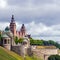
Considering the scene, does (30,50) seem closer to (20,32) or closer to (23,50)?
(23,50)

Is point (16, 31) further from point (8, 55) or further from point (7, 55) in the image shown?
point (7, 55)

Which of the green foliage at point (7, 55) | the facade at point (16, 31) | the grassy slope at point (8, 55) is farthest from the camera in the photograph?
the facade at point (16, 31)

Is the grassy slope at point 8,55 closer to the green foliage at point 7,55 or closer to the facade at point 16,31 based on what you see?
the green foliage at point 7,55

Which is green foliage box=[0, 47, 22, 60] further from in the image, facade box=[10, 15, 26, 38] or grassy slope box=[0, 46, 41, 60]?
facade box=[10, 15, 26, 38]

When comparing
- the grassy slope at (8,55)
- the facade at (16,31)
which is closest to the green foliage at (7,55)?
the grassy slope at (8,55)

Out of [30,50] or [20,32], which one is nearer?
[30,50]

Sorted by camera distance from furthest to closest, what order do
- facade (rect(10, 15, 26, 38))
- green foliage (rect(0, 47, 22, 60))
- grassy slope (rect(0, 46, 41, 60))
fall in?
facade (rect(10, 15, 26, 38))
grassy slope (rect(0, 46, 41, 60))
green foliage (rect(0, 47, 22, 60))

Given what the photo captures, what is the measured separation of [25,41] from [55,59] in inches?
434

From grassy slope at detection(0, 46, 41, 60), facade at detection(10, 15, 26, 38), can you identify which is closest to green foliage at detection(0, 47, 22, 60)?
grassy slope at detection(0, 46, 41, 60)

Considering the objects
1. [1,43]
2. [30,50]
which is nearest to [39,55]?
[30,50]

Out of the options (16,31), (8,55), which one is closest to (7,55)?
(8,55)

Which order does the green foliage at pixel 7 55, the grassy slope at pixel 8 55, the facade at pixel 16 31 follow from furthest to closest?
the facade at pixel 16 31, the grassy slope at pixel 8 55, the green foliage at pixel 7 55

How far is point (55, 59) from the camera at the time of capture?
388 ft

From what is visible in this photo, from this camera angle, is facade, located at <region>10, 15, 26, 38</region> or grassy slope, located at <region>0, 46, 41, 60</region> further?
facade, located at <region>10, 15, 26, 38</region>
